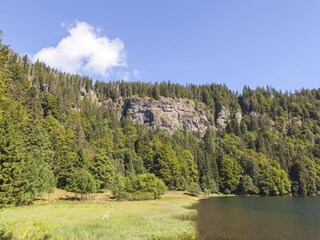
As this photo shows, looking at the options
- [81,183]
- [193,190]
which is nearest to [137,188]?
[81,183]

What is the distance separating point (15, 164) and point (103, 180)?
61.3 metres

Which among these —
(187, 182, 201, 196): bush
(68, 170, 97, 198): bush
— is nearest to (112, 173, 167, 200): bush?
(68, 170, 97, 198): bush

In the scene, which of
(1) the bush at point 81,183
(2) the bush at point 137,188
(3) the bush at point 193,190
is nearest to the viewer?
(1) the bush at point 81,183

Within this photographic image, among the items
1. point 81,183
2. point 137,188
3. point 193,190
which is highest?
point 81,183

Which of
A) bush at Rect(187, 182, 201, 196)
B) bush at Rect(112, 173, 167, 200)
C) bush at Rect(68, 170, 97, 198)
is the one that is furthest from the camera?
bush at Rect(187, 182, 201, 196)

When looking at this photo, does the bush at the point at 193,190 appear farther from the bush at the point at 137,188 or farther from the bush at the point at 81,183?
the bush at the point at 81,183

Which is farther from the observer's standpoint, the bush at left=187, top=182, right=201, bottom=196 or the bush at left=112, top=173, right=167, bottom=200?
the bush at left=187, top=182, right=201, bottom=196

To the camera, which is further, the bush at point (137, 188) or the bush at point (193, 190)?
the bush at point (193, 190)

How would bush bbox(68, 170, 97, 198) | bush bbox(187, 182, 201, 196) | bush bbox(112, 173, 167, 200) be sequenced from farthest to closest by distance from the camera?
bush bbox(187, 182, 201, 196) < bush bbox(112, 173, 167, 200) < bush bbox(68, 170, 97, 198)

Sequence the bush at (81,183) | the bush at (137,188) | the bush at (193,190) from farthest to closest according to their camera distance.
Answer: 1. the bush at (193,190)
2. the bush at (137,188)
3. the bush at (81,183)

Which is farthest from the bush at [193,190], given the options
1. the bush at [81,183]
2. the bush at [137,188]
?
the bush at [81,183]

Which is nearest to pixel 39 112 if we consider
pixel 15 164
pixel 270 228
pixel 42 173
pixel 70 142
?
pixel 70 142

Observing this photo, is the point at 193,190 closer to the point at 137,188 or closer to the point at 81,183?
the point at 137,188

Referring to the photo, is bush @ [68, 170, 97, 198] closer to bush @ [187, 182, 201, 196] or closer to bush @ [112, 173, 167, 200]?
bush @ [112, 173, 167, 200]
